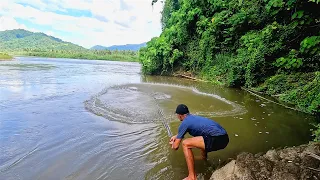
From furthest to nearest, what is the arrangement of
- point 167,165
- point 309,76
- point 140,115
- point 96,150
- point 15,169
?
point 309,76 < point 140,115 < point 96,150 < point 167,165 < point 15,169

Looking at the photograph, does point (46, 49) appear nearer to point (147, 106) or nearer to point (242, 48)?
point (242, 48)

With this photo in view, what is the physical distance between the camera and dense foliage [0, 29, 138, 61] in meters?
85.6

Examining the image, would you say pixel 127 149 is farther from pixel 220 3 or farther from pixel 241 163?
pixel 220 3

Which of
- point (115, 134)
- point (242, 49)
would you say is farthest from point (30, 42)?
point (115, 134)

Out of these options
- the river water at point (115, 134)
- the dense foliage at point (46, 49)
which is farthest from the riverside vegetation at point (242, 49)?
the dense foliage at point (46, 49)

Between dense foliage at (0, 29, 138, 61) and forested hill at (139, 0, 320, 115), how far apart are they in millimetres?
57134

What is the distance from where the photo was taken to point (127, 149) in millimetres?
5219

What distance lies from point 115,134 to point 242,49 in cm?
1314

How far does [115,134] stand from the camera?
6.14 metres

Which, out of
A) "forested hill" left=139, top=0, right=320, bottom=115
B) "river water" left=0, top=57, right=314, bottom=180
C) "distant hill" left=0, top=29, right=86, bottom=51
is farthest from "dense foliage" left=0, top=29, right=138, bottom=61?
"river water" left=0, top=57, right=314, bottom=180

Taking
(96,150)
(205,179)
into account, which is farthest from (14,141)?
(205,179)

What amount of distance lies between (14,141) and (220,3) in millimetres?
17973

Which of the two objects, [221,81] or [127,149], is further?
[221,81]

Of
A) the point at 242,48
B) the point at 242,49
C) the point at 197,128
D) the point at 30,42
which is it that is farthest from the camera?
the point at 30,42
